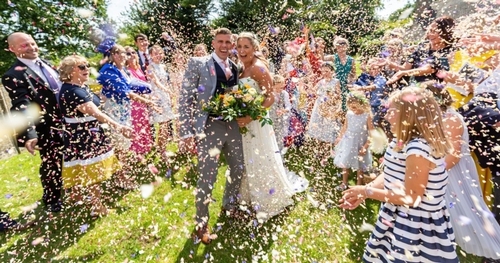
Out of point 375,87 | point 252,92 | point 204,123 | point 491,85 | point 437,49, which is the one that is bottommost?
point 204,123

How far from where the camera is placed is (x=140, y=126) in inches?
258

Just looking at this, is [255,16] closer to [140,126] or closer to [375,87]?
[375,87]

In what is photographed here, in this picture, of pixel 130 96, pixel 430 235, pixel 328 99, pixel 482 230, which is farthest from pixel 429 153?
pixel 130 96

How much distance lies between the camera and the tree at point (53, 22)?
18375 millimetres

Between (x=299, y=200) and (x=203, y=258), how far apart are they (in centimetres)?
190

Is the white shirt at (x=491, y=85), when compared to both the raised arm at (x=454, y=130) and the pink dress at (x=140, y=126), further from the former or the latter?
the pink dress at (x=140, y=126)

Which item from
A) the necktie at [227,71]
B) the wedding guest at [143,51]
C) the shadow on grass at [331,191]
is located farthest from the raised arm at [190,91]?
the wedding guest at [143,51]

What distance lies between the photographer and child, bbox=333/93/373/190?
16.2 feet

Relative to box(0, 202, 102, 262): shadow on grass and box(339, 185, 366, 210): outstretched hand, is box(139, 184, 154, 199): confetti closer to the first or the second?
box(0, 202, 102, 262): shadow on grass

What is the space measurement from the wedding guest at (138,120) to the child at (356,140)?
4.22m

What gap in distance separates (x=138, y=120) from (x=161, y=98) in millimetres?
832

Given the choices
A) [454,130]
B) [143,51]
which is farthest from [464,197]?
[143,51]

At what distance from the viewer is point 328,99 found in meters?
6.55

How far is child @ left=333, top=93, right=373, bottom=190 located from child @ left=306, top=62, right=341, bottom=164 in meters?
1.25
